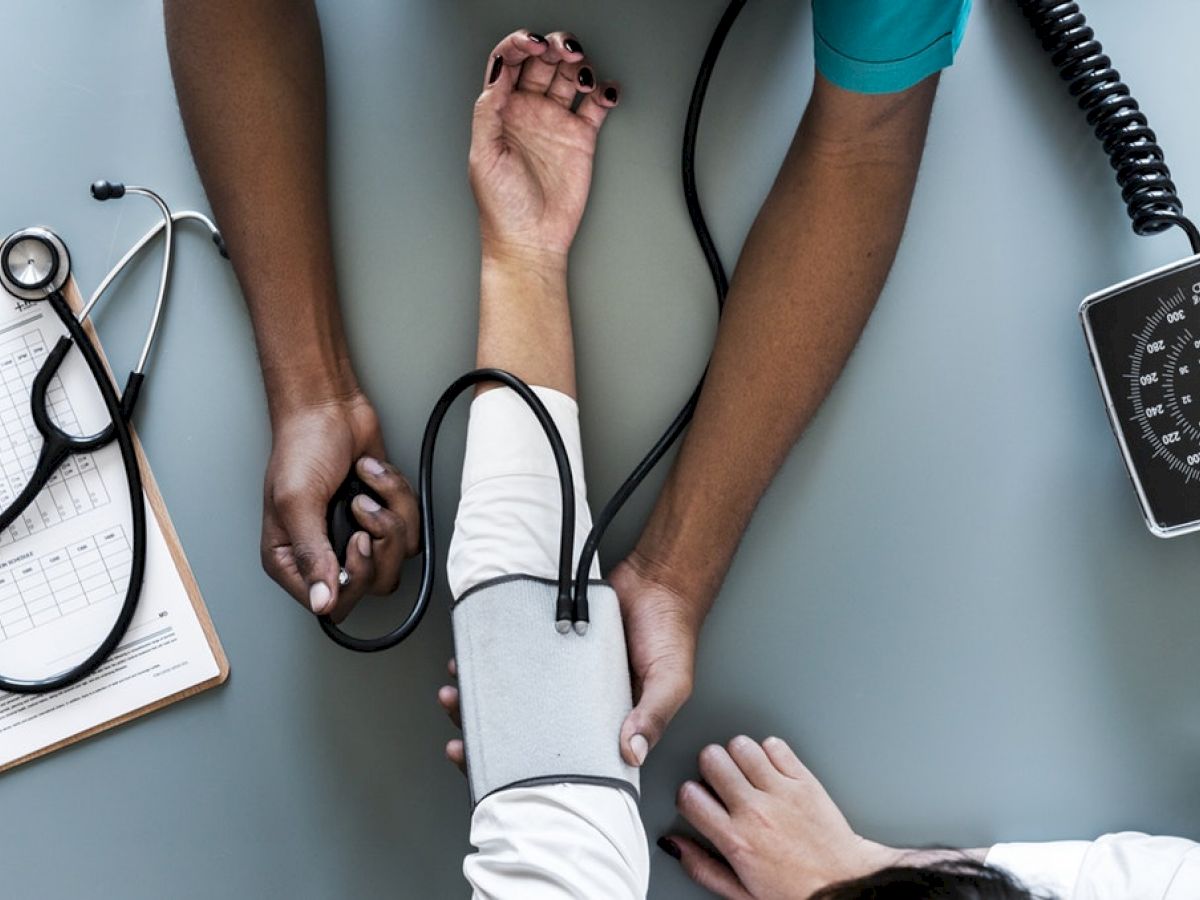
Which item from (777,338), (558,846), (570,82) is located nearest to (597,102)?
(570,82)

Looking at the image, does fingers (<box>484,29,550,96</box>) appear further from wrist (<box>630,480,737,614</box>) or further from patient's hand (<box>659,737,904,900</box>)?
patient's hand (<box>659,737,904,900</box>)

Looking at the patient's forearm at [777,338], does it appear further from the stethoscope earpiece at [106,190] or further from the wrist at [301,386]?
the stethoscope earpiece at [106,190]

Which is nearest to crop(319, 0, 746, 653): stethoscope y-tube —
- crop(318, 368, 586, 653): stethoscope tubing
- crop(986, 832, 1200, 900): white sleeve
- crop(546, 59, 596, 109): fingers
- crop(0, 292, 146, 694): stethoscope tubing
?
crop(318, 368, 586, 653): stethoscope tubing

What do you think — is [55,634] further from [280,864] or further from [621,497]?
[621,497]

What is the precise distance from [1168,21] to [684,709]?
2.65 ft

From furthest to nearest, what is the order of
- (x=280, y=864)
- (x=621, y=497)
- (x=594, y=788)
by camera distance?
(x=280, y=864)
(x=621, y=497)
(x=594, y=788)

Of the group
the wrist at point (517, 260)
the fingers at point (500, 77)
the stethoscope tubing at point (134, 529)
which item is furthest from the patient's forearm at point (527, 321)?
the stethoscope tubing at point (134, 529)

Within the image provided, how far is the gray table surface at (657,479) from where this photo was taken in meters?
0.94

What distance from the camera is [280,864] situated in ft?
3.14

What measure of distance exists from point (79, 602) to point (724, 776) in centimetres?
63

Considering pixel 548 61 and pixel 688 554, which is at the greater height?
pixel 548 61

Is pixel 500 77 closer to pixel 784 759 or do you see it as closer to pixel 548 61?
pixel 548 61

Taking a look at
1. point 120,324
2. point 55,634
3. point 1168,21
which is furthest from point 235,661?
point 1168,21

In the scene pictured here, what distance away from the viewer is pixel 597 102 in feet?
3.13
